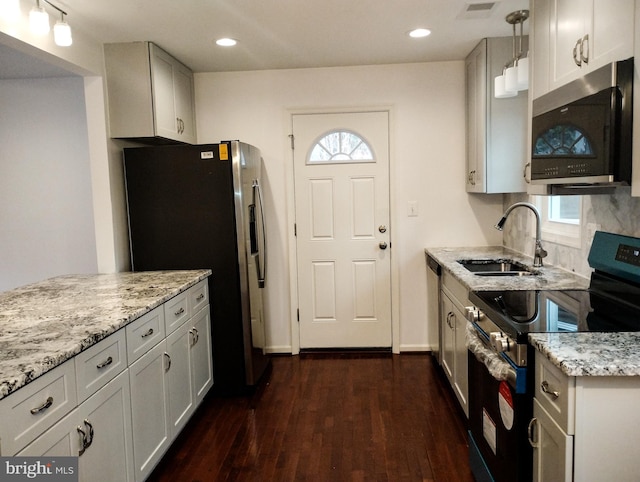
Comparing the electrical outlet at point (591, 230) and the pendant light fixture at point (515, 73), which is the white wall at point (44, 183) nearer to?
the pendant light fixture at point (515, 73)

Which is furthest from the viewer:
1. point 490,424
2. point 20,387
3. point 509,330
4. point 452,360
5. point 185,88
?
point 185,88

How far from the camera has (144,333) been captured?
2.28 m

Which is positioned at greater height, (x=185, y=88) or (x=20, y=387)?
(x=185, y=88)

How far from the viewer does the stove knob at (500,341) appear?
66.7 inches

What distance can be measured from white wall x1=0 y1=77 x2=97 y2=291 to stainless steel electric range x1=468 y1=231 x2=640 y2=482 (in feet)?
10.6

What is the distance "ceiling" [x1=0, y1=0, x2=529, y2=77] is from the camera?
8.72 feet

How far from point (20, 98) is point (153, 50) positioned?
1465 mm

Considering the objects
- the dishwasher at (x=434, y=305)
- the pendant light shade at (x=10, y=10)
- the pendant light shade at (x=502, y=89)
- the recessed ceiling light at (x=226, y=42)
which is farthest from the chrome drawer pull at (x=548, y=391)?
the recessed ceiling light at (x=226, y=42)

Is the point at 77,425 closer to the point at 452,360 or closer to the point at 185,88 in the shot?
the point at 452,360

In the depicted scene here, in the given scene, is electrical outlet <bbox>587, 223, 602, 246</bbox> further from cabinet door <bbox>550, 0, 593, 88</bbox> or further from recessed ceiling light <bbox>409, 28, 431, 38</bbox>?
recessed ceiling light <bbox>409, 28, 431, 38</bbox>

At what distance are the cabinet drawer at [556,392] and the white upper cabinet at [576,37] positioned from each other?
1006 millimetres

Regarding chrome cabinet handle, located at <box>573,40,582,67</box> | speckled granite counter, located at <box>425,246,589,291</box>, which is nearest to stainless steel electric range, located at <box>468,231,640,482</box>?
speckled granite counter, located at <box>425,246,589,291</box>

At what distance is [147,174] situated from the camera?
333 centimetres

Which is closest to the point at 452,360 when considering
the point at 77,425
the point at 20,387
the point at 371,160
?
the point at 371,160
